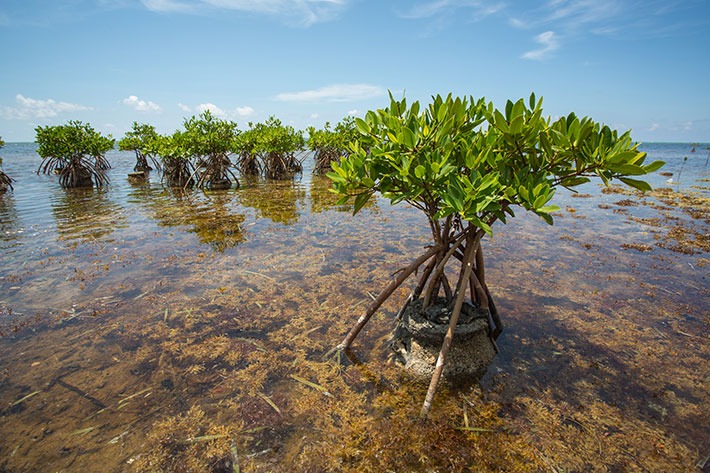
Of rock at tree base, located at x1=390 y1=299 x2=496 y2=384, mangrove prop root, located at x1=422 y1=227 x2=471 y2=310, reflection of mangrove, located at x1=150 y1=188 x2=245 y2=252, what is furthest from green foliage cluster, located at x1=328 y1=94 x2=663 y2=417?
reflection of mangrove, located at x1=150 y1=188 x2=245 y2=252

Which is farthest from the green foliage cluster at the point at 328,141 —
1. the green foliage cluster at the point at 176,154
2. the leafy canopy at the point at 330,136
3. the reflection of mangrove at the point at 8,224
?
the reflection of mangrove at the point at 8,224

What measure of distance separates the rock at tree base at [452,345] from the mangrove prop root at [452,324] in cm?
24

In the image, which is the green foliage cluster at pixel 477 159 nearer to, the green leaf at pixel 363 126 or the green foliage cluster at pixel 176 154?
the green leaf at pixel 363 126

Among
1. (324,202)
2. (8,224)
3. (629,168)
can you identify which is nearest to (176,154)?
(8,224)

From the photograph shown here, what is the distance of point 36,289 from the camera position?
5.29 metres

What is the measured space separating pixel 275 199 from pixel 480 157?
38.6 ft

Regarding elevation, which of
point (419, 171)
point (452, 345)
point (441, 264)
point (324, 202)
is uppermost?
point (419, 171)

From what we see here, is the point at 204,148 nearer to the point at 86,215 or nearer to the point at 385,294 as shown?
the point at 86,215

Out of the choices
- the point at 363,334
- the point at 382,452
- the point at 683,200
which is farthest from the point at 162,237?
the point at 683,200

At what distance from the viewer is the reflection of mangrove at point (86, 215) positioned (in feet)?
28.1

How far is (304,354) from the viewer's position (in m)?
3.81

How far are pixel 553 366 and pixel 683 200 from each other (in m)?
15.6

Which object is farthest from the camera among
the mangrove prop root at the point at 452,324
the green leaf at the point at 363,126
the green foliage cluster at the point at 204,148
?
the green foliage cluster at the point at 204,148

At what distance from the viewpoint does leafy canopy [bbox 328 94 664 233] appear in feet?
8.05
